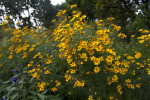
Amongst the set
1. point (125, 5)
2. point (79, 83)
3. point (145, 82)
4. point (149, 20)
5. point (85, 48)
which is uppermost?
point (125, 5)

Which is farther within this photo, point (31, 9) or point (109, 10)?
point (31, 9)

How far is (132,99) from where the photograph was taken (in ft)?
6.12

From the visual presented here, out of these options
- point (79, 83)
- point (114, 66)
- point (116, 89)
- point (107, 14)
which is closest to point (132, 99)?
point (116, 89)

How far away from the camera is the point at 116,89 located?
6.42 feet

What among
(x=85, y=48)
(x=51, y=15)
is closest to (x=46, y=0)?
(x=51, y=15)

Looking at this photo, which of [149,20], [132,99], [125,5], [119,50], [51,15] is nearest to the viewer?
[132,99]

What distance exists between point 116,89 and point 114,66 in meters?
0.36

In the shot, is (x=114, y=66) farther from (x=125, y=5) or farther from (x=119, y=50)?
(x=125, y=5)

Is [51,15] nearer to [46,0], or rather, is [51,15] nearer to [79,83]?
[46,0]

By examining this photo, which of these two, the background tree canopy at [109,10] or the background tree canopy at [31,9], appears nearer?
the background tree canopy at [109,10]

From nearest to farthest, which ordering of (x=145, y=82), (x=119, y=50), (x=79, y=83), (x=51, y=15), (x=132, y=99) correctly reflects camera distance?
A: (x=79, y=83) < (x=132, y=99) < (x=145, y=82) < (x=119, y=50) < (x=51, y=15)

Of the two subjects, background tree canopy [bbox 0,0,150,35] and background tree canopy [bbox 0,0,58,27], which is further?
background tree canopy [bbox 0,0,58,27]

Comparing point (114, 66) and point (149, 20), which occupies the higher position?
point (149, 20)

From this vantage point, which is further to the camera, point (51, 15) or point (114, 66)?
point (51, 15)
